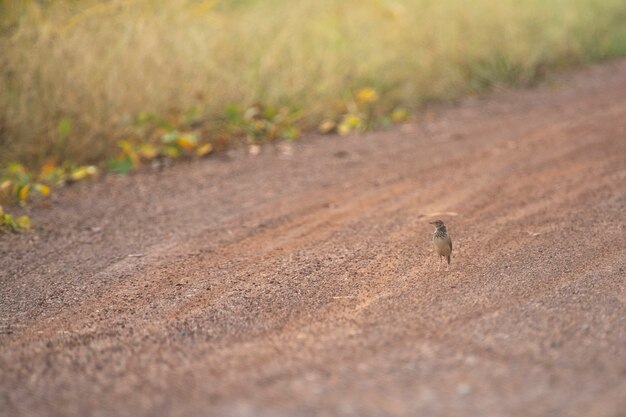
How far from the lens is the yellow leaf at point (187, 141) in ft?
24.7

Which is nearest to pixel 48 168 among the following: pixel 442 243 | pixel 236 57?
pixel 236 57

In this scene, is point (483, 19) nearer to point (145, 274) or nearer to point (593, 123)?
point (593, 123)

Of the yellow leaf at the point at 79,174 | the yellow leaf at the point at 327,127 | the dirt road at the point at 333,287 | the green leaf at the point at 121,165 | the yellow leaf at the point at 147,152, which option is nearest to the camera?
the dirt road at the point at 333,287

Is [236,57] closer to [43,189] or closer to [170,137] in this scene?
[170,137]

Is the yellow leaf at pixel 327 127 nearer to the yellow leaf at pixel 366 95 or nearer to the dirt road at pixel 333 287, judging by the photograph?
the yellow leaf at pixel 366 95

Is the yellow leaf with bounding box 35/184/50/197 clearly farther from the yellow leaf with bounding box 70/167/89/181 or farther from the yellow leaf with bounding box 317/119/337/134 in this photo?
the yellow leaf with bounding box 317/119/337/134

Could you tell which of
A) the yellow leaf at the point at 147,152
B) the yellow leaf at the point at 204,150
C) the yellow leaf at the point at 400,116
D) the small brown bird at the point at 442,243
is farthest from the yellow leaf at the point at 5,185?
the yellow leaf at the point at 400,116

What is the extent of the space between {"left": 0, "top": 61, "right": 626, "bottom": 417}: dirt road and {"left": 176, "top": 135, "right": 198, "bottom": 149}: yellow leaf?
0.30 meters

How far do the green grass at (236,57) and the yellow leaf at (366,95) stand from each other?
14 centimetres

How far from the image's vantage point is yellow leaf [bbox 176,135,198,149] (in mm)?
7527

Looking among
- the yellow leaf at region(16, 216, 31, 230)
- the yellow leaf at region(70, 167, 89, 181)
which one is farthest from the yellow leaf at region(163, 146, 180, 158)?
the yellow leaf at region(16, 216, 31, 230)

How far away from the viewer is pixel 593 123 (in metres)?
7.91

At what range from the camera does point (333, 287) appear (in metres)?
4.39

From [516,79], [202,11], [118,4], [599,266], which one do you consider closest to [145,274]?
[599,266]
